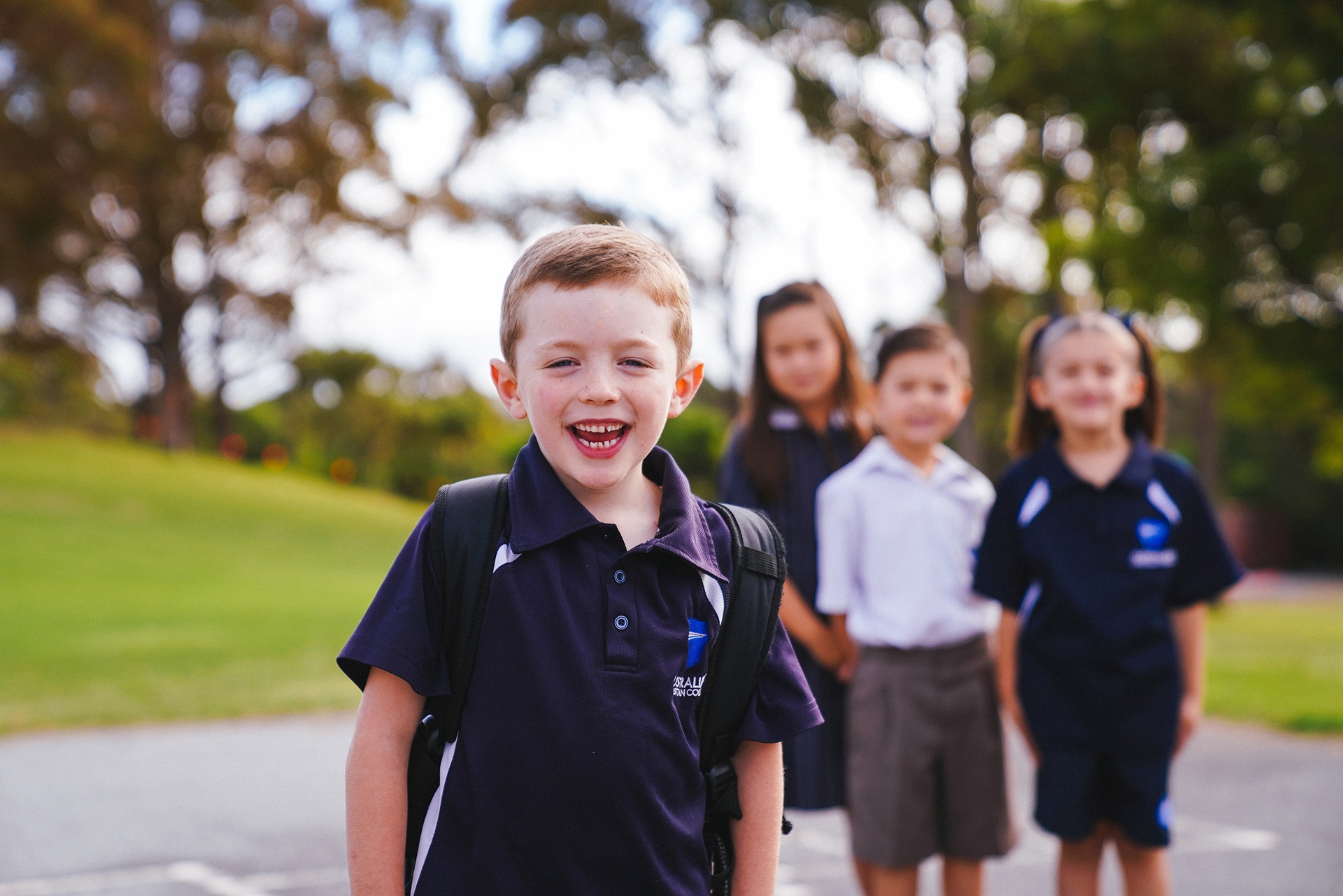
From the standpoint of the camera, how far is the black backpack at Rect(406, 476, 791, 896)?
5.43ft

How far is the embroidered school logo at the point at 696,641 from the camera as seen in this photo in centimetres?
171

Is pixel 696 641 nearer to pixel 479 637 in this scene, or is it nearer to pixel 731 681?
pixel 731 681

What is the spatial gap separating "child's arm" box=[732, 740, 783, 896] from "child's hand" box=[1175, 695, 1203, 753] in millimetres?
1634

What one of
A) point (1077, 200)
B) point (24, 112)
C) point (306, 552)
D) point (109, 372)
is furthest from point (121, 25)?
point (1077, 200)

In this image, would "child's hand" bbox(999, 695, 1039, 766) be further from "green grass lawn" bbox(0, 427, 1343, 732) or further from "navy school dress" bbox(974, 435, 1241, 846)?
"green grass lawn" bbox(0, 427, 1343, 732)

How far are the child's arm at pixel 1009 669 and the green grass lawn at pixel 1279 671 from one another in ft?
15.8

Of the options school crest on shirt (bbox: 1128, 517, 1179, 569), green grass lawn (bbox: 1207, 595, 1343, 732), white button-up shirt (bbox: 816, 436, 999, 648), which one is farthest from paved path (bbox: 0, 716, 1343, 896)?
school crest on shirt (bbox: 1128, 517, 1179, 569)

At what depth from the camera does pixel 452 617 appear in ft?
5.43

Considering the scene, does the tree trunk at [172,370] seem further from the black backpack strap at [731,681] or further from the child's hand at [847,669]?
the black backpack strap at [731,681]

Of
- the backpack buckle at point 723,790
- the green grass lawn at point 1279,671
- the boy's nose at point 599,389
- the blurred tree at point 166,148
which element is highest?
the blurred tree at point 166,148

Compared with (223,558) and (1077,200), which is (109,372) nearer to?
(223,558)

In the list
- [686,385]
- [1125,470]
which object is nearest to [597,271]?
[686,385]

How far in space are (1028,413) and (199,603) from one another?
38.5ft

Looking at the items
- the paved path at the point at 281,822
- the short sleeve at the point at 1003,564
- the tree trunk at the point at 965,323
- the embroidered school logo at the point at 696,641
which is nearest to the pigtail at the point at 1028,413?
the short sleeve at the point at 1003,564
